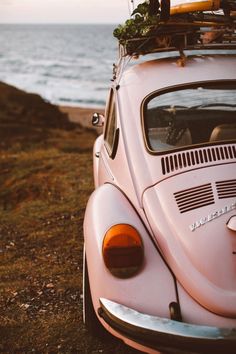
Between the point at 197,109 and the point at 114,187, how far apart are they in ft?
3.33

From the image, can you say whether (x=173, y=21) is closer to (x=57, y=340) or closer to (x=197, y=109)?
(x=197, y=109)

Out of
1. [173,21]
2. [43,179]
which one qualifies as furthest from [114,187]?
[43,179]

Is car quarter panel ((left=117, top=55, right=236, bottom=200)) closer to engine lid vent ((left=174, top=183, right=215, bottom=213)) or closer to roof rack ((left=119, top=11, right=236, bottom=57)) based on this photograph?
roof rack ((left=119, top=11, right=236, bottom=57))

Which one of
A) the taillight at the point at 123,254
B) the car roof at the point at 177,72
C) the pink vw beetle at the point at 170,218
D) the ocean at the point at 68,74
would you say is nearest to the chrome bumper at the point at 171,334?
the pink vw beetle at the point at 170,218

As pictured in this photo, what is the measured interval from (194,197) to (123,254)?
22.7 inches

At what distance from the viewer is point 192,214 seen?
305 centimetres

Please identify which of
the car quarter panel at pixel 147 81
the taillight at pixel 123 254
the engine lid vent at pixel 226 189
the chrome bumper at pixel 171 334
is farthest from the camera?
the car quarter panel at pixel 147 81

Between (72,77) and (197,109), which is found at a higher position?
(197,109)

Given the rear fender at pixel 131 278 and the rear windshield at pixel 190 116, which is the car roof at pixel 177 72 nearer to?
the rear windshield at pixel 190 116

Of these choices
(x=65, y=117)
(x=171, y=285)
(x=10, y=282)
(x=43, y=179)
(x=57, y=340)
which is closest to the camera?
(x=171, y=285)

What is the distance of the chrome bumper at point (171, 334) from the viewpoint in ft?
8.60

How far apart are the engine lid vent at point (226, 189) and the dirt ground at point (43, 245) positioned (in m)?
1.41

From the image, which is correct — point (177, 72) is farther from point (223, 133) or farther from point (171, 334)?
point (171, 334)

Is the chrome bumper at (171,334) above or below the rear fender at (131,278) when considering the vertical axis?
below
